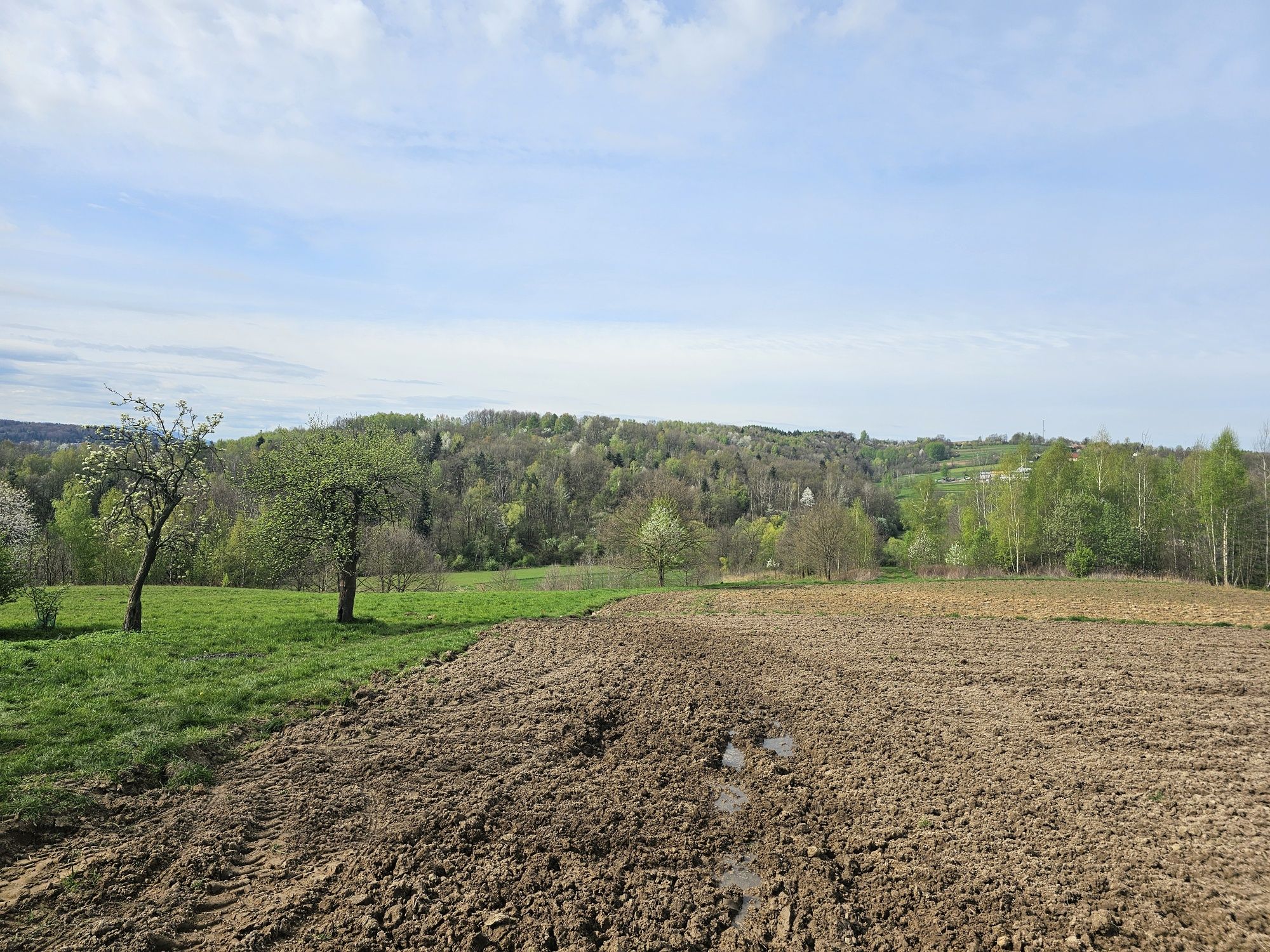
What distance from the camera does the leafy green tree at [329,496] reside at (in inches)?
738

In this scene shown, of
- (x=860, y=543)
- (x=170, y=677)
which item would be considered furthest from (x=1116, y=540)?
(x=170, y=677)

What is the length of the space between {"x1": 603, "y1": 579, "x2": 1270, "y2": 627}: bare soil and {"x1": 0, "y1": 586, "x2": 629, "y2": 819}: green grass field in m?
10.8

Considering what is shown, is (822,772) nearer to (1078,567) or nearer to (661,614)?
(661,614)

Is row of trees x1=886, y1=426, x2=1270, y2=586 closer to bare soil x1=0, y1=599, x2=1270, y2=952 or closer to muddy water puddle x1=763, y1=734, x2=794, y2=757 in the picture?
bare soil x1=0, y1=599, x2=1270, y2=952

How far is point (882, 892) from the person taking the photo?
661cm

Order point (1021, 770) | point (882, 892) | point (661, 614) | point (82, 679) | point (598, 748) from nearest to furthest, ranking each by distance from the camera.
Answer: point (882, 892)
point (1021, 770)
point (598, 748)
point (82, 679)
point (661, 614)

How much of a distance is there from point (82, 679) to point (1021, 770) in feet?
52.0

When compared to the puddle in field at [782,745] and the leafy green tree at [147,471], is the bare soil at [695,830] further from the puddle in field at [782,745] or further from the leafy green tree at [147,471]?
the leafy green tree at [147,471]

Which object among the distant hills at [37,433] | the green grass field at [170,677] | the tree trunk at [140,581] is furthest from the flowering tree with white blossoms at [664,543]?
the distant hills at [37,433]

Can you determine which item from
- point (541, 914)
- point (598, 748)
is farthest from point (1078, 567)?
point (541, 914)

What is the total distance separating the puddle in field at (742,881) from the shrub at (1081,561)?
5027 cm

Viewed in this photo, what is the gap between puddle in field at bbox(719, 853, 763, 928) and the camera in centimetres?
634

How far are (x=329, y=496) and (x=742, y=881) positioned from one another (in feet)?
54.0

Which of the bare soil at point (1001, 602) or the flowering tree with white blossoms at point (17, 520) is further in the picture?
the flowering tree with white blossoms at point (17, 520)
